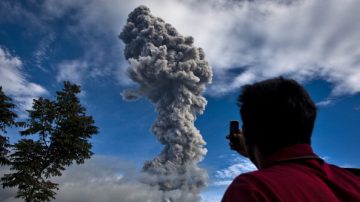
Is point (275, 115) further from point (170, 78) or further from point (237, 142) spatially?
point (170, 78)

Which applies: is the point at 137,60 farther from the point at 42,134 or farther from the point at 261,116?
the point at 261,116

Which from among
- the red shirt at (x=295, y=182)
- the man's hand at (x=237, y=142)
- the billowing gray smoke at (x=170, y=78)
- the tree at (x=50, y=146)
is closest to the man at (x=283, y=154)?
the red shirt at (x=295, y=182)

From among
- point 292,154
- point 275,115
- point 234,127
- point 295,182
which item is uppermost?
point 234,127

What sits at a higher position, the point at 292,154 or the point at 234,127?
the point at 234,127

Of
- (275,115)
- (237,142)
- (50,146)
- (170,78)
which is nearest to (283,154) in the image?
(275,115)

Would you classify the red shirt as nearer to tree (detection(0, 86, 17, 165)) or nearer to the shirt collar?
the shirt collar

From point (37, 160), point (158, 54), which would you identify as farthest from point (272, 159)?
point (158, 54)

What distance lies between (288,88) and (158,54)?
6721 centimetres

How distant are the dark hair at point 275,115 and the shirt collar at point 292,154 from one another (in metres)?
0.04

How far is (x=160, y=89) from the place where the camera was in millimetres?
77438

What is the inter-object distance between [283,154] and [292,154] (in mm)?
38

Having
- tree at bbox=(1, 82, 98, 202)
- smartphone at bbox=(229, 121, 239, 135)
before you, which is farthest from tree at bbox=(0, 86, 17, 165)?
smartphone at bbox=(229, 121, 239, 135)

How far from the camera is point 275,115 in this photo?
1.63 m

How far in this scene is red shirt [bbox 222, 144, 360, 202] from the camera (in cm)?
127
